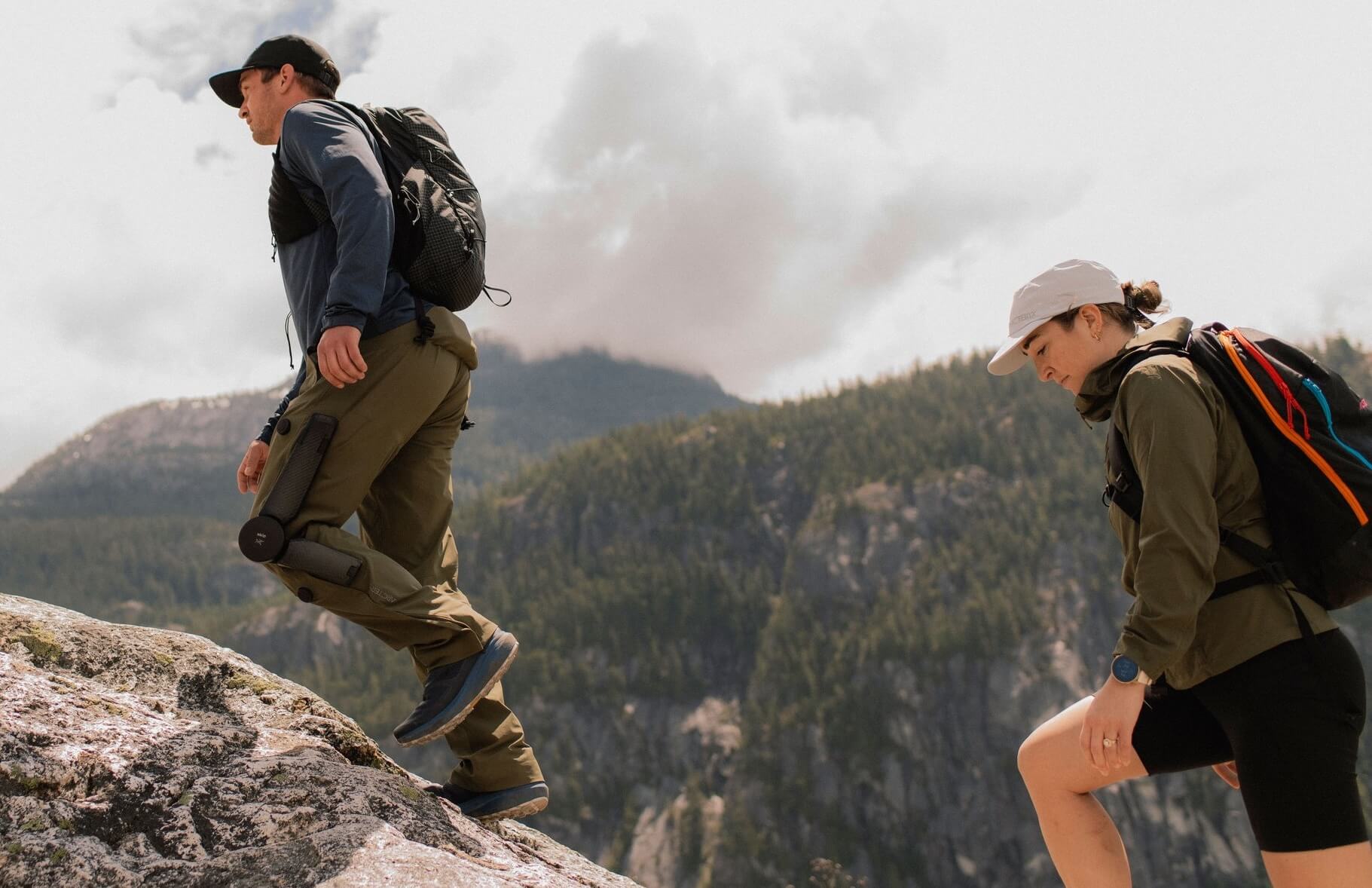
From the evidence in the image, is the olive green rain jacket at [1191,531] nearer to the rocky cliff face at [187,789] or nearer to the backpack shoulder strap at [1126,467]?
the backpack shoulder strap at [1126,467]

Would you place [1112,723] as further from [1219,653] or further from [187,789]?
[187,789]

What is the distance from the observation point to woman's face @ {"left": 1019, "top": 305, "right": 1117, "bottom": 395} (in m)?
3.97

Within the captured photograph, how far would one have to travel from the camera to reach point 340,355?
4.11 m

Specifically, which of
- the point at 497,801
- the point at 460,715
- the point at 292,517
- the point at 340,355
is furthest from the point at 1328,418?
the point at 292,517

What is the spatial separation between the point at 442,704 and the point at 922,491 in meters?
186

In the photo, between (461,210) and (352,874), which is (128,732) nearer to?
(352,874)

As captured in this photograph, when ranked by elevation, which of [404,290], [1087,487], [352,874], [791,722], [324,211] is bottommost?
[352,874]

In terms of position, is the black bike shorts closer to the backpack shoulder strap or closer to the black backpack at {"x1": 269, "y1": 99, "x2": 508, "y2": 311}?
the backpack shoulder strap

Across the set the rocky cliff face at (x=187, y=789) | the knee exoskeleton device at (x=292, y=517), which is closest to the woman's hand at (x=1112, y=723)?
the rocky cliff face at (x=187, y=789)

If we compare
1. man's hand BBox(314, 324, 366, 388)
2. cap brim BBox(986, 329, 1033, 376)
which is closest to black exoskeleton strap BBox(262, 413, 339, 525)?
man's hand BBox(314, 324, 366, 388)

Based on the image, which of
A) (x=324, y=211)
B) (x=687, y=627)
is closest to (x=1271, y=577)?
(x=324, y=211)

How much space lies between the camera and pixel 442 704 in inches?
171

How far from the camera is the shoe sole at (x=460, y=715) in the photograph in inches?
169

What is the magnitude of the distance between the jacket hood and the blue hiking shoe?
262cm
